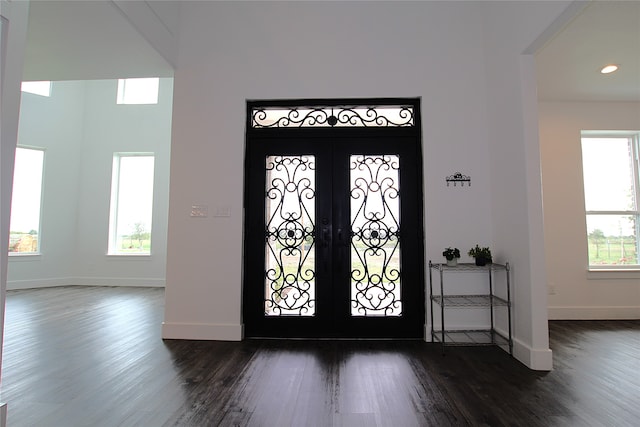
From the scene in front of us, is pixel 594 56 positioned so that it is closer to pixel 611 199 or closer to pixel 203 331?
pixel 611 199

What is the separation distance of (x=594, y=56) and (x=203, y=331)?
4.79 meters

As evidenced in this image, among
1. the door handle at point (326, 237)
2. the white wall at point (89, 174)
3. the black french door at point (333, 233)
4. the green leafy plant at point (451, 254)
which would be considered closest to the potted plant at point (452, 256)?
the green leafy plant at point (451, 254)

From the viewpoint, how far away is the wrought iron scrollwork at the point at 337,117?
3.44m

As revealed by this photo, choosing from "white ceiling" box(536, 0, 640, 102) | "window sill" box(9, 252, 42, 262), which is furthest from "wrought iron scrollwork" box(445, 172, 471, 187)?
"window sill" box(9, 252, 42, 262)

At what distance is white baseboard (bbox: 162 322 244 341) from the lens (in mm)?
3217

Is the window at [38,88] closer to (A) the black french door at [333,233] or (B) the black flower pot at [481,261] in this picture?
(A) the black french door at [333,233]

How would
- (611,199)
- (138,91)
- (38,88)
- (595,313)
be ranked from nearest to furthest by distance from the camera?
(595,313) < (611,199) < (38,88) < (138,91)

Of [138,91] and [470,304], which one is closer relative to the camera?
[470,304]

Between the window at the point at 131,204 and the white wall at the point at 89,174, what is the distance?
14cm

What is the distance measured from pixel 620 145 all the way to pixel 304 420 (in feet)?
17.3

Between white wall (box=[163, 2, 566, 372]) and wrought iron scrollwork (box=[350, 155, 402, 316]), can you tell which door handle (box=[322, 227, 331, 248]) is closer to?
wrought iron scrollwork (box=[350, 155, 402, 316])

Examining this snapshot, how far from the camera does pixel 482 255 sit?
121 inches

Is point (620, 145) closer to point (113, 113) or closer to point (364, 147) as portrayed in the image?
point (364, 147)

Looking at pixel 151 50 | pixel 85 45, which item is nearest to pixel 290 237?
pixel 151 50
